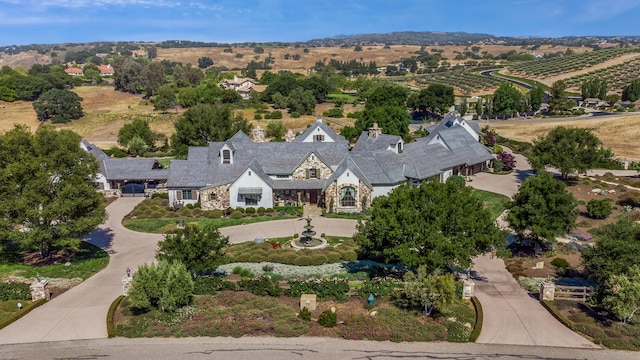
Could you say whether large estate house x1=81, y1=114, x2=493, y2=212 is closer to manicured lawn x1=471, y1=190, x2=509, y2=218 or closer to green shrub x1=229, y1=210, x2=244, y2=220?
green shrub x1=229, y1=210, x2=244, y2=220

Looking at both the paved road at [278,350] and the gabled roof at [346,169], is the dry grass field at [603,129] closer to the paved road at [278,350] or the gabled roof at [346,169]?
the gabled roof at [346,169]

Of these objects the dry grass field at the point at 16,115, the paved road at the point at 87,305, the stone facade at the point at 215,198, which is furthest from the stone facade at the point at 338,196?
the dry grass field at the point at 16,115

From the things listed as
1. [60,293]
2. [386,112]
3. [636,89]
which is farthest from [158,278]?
[636,89]

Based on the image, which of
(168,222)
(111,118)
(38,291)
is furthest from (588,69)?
(38,291)

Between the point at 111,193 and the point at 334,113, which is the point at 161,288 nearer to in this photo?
the point at 111,193

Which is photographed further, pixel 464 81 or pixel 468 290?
pixel 464 81

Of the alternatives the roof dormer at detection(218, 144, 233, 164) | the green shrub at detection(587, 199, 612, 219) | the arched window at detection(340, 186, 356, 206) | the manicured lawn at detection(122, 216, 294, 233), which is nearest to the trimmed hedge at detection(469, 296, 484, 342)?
the arched window at detection(340, 186, 356, 206)

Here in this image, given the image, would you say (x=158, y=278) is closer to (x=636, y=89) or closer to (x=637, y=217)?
(x=637, y=217)
